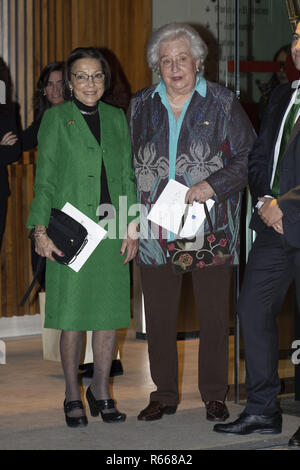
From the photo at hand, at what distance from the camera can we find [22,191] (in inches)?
264

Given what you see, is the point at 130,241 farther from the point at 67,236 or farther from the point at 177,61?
the point at 177,61

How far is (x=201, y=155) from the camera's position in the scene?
4.05m

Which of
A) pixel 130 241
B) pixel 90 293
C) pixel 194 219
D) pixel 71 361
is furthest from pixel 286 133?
pixel 71 361

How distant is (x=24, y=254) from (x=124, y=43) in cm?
175

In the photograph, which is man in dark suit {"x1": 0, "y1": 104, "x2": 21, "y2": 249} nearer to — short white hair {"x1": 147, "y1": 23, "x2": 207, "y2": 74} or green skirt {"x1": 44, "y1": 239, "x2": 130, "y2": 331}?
green skirt {"x1": 44, "y1": 239, "x2": 130, "y2": 331}

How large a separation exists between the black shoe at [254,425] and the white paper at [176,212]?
82cm

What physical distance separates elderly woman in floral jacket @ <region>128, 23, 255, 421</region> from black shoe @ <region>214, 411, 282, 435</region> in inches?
8.5

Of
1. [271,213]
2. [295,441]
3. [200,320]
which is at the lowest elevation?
[295,441]

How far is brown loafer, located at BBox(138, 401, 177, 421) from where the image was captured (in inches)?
164

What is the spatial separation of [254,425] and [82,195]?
1197mm

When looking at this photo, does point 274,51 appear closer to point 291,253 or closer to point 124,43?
point 291,253

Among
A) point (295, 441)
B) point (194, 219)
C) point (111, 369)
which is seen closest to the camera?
point (295, 441)

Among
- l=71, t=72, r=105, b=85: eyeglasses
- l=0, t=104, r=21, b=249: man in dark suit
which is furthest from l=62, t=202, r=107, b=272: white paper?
l=0, t=104, r=21, b=249: man in dark suit
